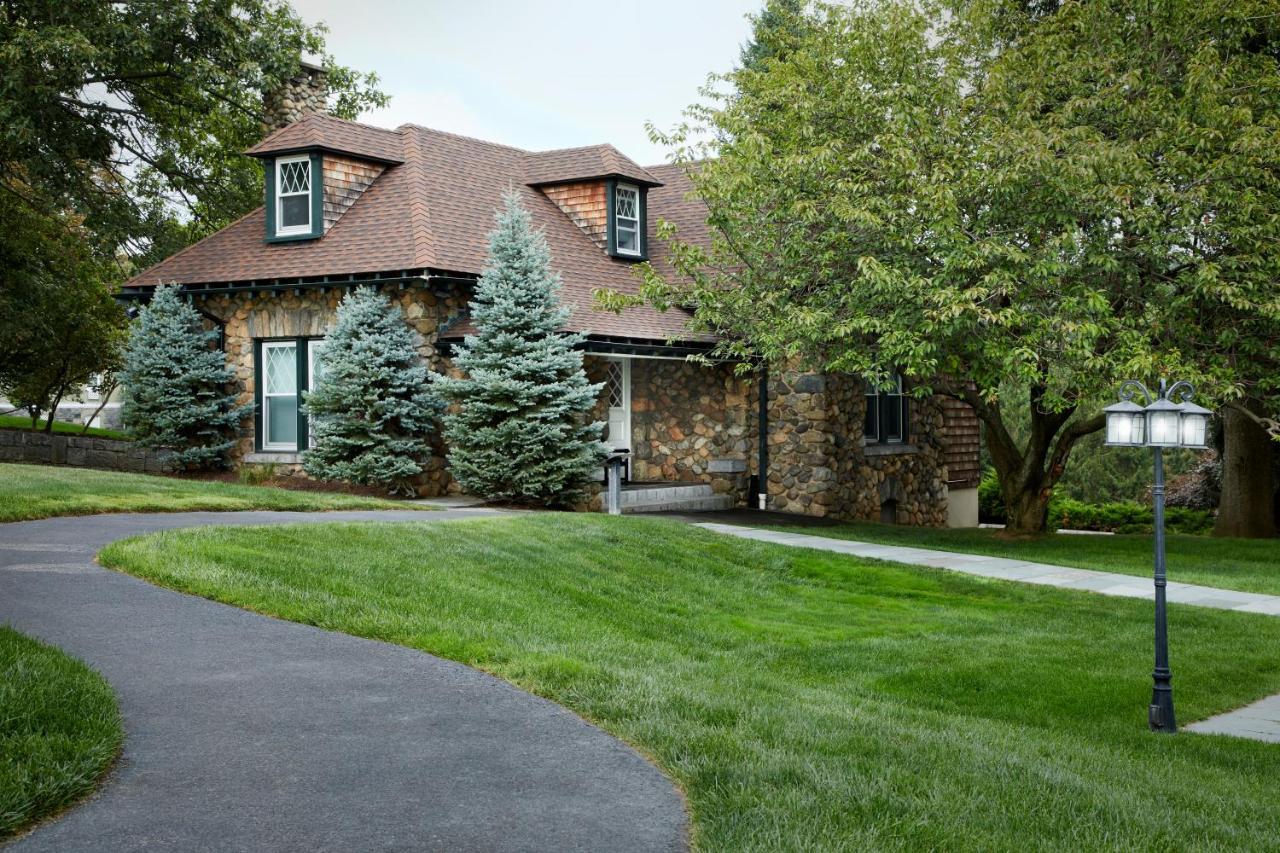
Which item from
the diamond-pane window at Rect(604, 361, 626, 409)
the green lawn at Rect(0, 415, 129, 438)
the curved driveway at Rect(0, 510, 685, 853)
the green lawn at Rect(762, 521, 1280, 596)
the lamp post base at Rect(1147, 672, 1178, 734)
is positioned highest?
the diamond-pane window at Rect(604, 361, 626, 409)

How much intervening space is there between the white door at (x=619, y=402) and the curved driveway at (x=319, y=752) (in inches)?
551

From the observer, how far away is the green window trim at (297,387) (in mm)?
20078

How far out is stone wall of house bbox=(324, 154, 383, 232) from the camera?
2078 cm

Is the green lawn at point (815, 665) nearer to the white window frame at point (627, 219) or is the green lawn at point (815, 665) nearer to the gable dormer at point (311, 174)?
the gable dormer at point (311, 174)

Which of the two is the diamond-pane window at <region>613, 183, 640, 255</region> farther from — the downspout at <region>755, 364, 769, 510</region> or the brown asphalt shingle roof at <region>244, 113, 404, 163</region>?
the brown asphalt shingle roof at <region>244, 113, 404, 163</region>

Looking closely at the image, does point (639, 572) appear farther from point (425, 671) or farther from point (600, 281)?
point (600, 281)

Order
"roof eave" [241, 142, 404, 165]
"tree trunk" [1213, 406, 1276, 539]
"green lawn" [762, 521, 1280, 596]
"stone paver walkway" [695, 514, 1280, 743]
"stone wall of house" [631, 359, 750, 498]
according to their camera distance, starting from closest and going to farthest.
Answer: "stone paver walkway" [695, 514, 1280, 743] < "green lawn" [762, 521, 1280, 596] < "roof eave" [241, 142, 404, 165] < "tree trunk" [1213, 406, 1276, 539] < "stone wall of house" [631, 359, 750, 498]

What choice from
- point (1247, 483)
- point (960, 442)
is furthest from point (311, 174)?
point (1247, 483)

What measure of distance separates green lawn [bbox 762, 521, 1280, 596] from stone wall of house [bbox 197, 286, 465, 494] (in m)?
6.21

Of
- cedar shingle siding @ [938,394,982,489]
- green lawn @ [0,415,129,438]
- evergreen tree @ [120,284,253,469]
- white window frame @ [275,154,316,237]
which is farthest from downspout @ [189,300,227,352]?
cedar shingle siding @ [938,394,982,489]

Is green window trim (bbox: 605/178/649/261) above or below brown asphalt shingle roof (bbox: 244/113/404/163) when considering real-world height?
below

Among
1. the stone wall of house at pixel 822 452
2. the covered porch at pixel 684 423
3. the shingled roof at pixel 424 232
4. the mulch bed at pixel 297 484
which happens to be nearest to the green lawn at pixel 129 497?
the mulch bed at pixel 297 484

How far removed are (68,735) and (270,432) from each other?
15.9 m

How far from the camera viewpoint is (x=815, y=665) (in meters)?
9.37
